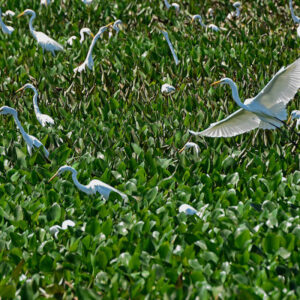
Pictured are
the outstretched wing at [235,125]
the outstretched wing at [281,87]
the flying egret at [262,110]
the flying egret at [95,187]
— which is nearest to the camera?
the flying egret at [95,187]

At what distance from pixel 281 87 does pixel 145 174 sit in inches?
61.5

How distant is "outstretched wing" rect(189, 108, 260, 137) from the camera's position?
731cm

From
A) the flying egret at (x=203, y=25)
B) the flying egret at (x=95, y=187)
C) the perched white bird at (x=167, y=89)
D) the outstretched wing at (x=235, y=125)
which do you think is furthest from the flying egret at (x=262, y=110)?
the flying egret at (x=203, y=25)

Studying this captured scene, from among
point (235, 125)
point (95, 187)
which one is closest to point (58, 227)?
point (95, 187)

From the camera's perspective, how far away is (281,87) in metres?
7.18

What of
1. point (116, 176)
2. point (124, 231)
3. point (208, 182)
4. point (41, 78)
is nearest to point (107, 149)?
point (116, 176)

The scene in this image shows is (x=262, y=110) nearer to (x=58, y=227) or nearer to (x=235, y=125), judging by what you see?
(x=235, y=125)

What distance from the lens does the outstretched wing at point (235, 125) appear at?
731cm

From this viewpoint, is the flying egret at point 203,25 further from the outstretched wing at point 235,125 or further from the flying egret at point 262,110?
the outstretched wing at point 235,125

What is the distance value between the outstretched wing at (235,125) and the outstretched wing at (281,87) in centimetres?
20

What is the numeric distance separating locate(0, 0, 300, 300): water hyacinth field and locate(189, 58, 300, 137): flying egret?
2.7 inches

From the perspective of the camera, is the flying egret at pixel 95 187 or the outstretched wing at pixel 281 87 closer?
the flying egret at pixel 95 187

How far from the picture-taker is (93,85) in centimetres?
962

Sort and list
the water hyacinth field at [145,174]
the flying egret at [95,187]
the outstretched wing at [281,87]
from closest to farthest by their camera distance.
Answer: the water hyacinth field at [145,174] → the flying egret at [95,187] → the outstretched wing at [281,87]
